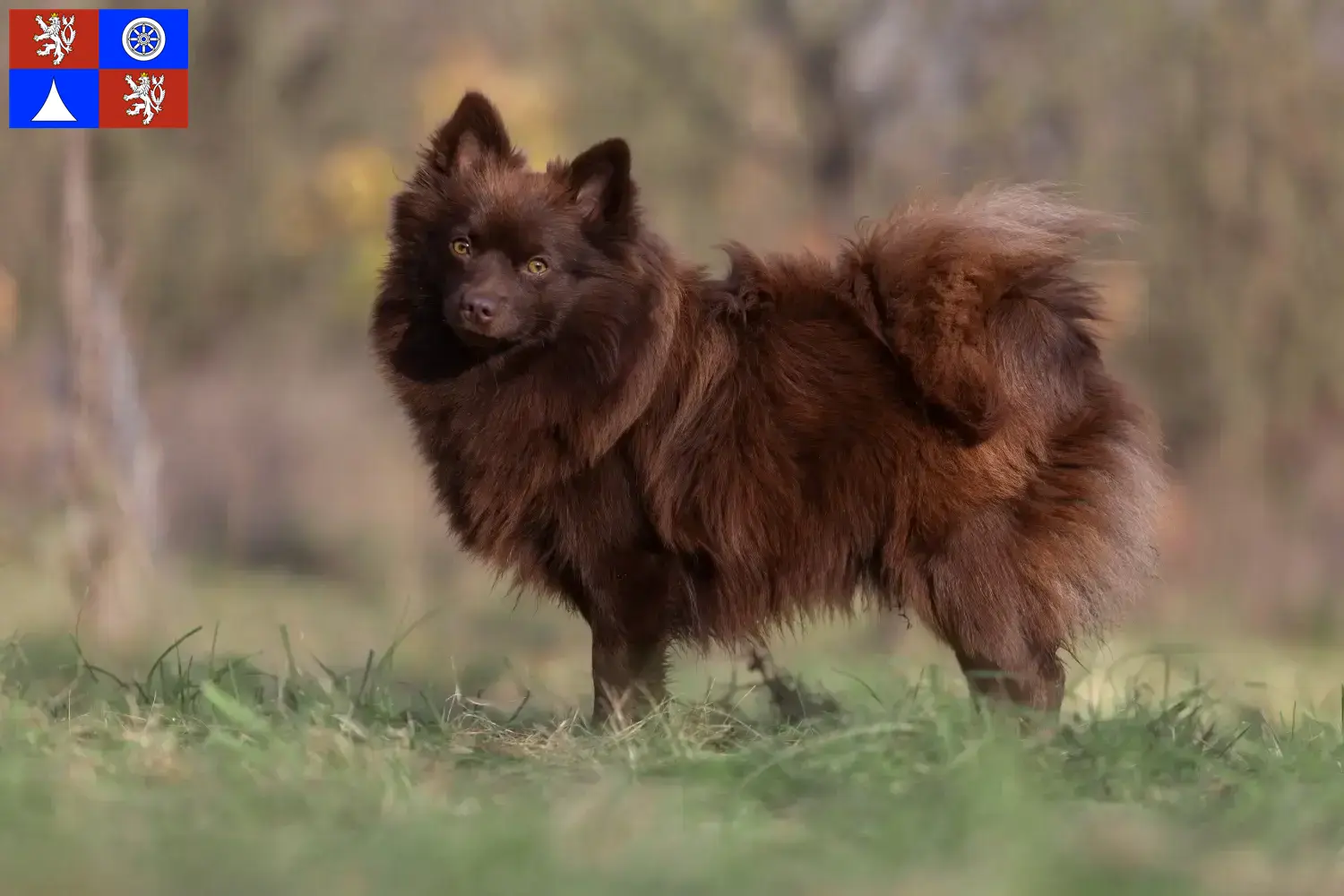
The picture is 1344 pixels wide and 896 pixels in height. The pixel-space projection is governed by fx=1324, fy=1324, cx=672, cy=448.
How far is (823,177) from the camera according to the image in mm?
14492

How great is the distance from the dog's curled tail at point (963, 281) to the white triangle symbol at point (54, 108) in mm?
6069

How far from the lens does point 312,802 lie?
10.9 ft

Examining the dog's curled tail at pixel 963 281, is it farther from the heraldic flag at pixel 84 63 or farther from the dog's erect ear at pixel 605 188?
the heraldic flag at pixel 84 63

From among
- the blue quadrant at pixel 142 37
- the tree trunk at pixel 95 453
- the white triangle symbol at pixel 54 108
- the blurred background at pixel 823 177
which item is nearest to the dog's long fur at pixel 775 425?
the blue quadrant at pixel 142 37

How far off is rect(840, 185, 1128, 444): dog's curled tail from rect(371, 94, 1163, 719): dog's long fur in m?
0.01

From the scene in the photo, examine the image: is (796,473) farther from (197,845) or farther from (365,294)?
(365,294)

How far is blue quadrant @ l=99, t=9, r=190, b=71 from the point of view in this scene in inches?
334

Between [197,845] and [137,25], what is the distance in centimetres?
713

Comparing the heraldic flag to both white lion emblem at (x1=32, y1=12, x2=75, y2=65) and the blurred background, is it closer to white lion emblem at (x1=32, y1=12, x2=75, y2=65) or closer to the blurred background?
white lion emblem at (x1=32, y1=12, x2=75, y2=65)

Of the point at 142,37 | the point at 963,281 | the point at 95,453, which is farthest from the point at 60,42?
the point at 963,281

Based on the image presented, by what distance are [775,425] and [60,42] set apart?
6080 mm

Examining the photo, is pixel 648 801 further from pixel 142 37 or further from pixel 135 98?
pixel 135 98

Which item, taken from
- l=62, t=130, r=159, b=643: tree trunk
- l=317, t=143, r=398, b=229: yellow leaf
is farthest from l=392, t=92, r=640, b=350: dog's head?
l=317, t=143, r=398, b=229: yellow leaf

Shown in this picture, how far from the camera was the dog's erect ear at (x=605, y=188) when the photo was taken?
200 inches
